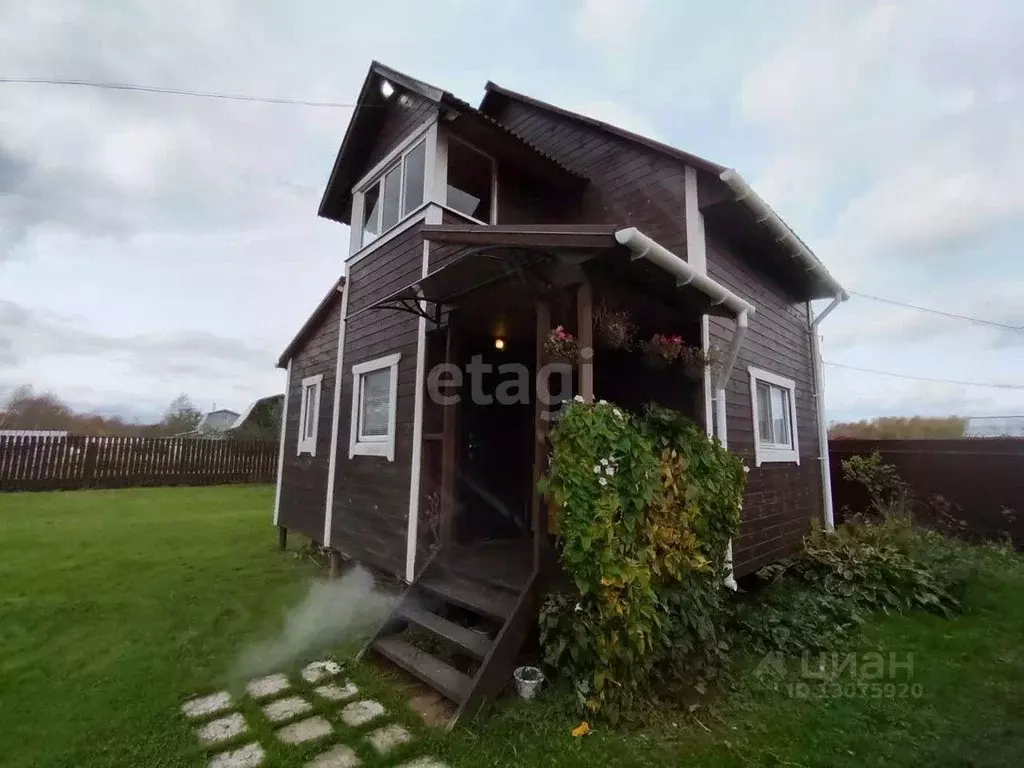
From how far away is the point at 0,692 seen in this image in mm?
2988

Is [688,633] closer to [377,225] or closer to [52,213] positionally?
[377,225]

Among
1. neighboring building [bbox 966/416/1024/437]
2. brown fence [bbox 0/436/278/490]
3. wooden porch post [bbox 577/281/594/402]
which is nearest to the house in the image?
wooden porch post [bbox 577/281/594/402]

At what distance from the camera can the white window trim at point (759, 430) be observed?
5375 millimetres

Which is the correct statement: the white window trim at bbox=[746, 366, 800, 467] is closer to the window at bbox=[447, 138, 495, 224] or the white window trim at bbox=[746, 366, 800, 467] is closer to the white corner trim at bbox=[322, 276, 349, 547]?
the window at bbox=[447, 138, 495, 224]

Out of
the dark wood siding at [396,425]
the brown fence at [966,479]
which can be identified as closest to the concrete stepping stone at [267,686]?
the dark wood siding at [396,425]

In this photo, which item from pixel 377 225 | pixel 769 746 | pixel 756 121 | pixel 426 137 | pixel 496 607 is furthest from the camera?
pixel 756 121

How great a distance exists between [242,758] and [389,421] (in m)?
2.98

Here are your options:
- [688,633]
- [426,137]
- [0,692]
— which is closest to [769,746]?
[688,633]

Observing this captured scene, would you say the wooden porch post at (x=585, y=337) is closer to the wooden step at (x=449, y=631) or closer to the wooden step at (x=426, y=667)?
the wooden step at (x=449, y=631)

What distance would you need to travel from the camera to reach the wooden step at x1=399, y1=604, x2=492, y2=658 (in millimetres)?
3114

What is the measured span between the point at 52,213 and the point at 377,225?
10.4 meters

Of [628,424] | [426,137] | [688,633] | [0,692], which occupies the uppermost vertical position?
[426,137]

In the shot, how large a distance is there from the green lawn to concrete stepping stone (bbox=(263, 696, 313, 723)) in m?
0.09

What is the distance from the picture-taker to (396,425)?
16.0 feet
